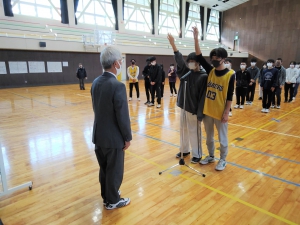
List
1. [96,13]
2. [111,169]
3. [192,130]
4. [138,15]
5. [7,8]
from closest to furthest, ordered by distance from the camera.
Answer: [111,169], [192,130], [7,8], [96,13], [138,15]

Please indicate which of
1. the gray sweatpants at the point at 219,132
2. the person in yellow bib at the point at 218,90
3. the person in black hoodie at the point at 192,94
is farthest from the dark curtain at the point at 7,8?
the gray sweatpants at the point at 219,132

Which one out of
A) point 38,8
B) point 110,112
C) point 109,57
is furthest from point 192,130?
point 38,8

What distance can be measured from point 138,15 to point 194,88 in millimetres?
19651

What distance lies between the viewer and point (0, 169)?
7.18 feet

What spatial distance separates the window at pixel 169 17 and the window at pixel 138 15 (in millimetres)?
1497

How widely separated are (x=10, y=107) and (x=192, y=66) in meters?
7.01

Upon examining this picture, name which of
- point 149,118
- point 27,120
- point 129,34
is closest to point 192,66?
point 149,118

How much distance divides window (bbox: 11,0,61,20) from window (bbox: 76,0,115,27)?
1650 mm

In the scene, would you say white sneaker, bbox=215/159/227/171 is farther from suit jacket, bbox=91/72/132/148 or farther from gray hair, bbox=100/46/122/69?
gray hair, bbox=100/46/122/69

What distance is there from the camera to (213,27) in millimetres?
27016

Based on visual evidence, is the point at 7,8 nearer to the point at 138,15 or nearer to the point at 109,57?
the point at 138,15

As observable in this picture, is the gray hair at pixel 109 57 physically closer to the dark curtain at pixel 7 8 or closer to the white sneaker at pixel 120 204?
the white sneaker at pixel 120 204

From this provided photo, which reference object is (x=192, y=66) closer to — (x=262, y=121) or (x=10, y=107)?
(x=262, y=121)

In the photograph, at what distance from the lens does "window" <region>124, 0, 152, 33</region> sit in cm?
1945
